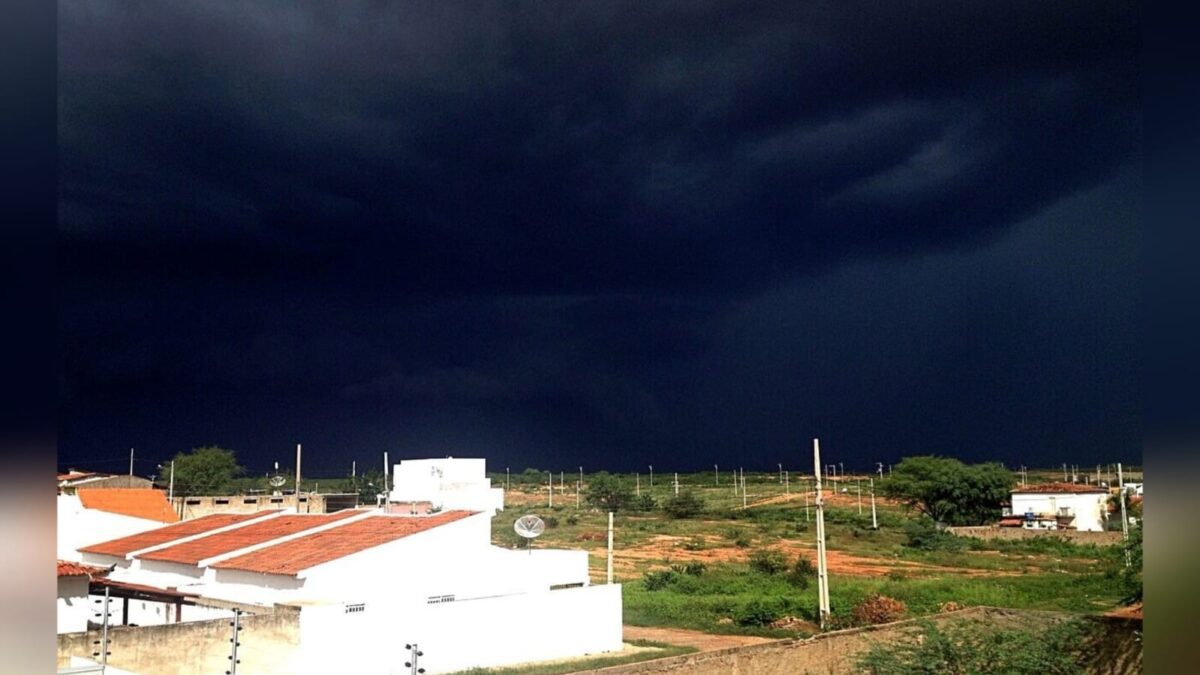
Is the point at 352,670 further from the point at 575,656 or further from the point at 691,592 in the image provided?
the point at 691,592

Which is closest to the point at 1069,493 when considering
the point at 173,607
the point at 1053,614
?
the point at 1053,614

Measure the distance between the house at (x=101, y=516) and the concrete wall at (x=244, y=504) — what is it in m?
1.97

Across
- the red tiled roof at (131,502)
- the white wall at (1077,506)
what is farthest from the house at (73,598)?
the white wall at (1077,506)

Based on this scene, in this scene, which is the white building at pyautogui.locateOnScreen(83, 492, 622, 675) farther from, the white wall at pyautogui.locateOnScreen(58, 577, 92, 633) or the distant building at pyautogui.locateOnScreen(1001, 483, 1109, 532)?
the distant building at pyautogui.locateOnScreen(1001, 483, 1109, 532)

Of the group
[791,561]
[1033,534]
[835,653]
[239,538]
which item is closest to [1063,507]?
[1033,534]

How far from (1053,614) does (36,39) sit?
9.36 metres

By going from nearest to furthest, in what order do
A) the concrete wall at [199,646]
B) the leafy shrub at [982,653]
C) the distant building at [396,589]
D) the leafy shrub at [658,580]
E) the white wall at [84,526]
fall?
the concrete wall at [199,646] < the distant building at [396,589] < the leafy shrub at [982,653] < the white wall at [84,526] < the leafy shrub at [658,580]

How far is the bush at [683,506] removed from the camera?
2372cm

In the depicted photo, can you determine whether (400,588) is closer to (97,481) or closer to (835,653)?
(835,653)

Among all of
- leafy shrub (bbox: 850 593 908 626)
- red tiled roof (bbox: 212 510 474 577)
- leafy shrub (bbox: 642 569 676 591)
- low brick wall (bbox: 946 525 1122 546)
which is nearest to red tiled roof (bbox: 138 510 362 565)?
red tiled roof (bbox: 212 510 474 577)

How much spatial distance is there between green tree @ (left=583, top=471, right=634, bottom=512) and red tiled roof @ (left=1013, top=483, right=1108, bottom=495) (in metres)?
10.7

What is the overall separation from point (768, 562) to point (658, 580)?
2547 millimetres

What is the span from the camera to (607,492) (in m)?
27.2

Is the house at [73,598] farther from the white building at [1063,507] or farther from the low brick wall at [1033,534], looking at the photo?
the white building at [1063,507]
